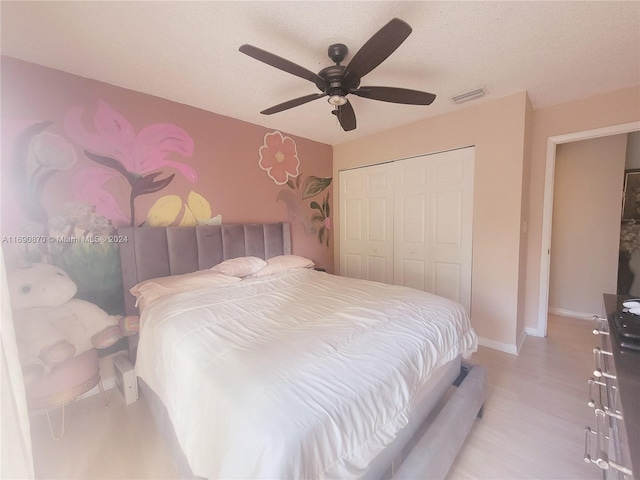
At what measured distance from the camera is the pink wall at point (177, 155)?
174 cm

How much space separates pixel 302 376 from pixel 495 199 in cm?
253

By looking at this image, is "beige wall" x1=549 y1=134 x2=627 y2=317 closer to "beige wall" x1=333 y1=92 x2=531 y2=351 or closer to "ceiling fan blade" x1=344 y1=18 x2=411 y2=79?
"beige wall" x1=333 y1=92 x2=531 y2=351

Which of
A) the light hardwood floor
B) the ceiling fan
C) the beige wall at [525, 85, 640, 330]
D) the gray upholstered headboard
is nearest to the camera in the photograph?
the ceiling fan

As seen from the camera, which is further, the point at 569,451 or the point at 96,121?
the point at 96,121

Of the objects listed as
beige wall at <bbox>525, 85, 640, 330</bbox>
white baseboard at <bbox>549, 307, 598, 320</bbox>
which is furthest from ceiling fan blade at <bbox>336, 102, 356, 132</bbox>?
white baseboard at <bbox>549, 307, 598, 320</bbox>

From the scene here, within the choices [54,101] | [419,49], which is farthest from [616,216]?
[54,101]

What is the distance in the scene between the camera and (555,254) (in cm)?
353

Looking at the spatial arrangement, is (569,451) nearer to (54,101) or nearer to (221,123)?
(221,123)

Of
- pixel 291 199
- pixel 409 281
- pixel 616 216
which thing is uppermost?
pixel 291 199

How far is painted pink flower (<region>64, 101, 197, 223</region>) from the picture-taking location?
198 cm

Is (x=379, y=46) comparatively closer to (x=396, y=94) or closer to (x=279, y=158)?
(x=396, y=94)

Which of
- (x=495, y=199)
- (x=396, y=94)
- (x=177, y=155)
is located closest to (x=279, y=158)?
(x=177, y=155)

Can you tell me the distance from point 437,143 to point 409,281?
5.39ft

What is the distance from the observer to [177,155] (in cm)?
244
